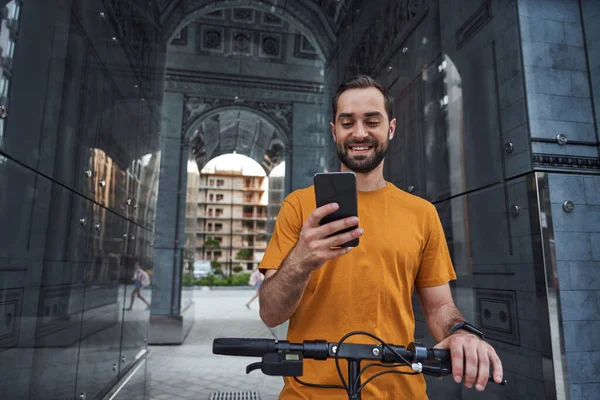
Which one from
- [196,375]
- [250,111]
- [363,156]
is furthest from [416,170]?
[250,111]

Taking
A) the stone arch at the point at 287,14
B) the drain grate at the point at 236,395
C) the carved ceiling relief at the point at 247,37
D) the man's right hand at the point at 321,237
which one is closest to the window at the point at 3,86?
the man's right hand at the point at 321,237

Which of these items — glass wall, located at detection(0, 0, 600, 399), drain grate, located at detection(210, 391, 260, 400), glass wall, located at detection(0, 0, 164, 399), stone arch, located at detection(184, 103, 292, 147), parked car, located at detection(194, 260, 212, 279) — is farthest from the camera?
parked car, located at detection(194, 260, 212, 279)

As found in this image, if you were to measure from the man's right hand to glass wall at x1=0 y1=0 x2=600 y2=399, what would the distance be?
5.13ft

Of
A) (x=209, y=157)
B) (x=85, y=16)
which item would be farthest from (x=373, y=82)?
(x=209, y=157)

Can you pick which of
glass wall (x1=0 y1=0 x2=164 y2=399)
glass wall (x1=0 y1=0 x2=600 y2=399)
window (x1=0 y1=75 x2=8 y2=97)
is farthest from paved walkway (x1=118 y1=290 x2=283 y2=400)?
window (x1=0 y1=75 x2=8 y2=97)

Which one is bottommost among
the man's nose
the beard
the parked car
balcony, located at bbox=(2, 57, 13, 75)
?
the parked car

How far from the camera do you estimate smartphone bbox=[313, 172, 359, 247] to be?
85 cm

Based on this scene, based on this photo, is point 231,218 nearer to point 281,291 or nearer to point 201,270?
point 201,270

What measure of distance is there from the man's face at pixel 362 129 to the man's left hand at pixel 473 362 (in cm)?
58

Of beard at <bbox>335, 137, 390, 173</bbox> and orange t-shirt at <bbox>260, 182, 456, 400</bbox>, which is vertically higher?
beard at <bbox>335, 137, 390, 173</bbox>

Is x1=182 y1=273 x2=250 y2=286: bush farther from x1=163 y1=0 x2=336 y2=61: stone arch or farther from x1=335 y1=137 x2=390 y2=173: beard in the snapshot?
x1=335 y1=137 x2=390 y2=173: beard

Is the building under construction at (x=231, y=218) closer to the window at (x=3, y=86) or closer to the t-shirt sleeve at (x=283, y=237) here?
the window at (x=3, y=86)

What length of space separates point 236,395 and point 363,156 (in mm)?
5013

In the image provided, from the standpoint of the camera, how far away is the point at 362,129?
125cm
